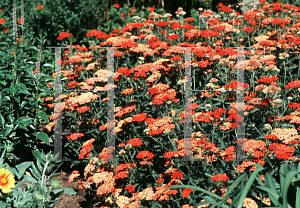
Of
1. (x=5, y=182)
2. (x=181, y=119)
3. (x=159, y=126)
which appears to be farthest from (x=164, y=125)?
(x=5, y=182)

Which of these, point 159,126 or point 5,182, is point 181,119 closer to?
point 159,126

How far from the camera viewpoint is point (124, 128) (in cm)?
337

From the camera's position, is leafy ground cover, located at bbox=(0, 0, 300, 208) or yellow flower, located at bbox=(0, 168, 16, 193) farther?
leafy ground cover, located at bbox=(0, 0, 300, 208)

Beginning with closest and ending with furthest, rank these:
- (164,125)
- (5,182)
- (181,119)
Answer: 1. (5,182)
2. (164,125)
3. (181,119)

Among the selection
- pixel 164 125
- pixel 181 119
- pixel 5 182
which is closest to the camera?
pixel 5 182

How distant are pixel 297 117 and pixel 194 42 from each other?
199 centimetres

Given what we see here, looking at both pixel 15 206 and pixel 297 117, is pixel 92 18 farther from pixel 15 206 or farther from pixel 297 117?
pixel 15 206

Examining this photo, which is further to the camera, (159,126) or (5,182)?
(159,126)

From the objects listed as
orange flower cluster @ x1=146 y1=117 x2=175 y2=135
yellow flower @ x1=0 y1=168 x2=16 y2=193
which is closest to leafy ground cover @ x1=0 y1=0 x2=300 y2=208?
orange flower cluster @ x1=146 y1=117 x2=175 y2=135

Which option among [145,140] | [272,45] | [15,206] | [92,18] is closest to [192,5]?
[92,18]

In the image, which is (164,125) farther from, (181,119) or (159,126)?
(181,119)

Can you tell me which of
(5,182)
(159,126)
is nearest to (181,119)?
(159,126)

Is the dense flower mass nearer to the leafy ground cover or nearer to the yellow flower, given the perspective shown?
the leafy ground cover

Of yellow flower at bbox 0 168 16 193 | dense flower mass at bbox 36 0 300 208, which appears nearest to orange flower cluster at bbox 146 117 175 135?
dense flower mass at bbox 36 0 300 208
